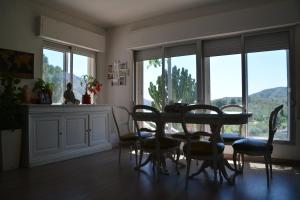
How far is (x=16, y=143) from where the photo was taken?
3551 millimetres

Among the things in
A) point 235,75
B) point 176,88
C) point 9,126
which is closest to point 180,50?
point 176,88

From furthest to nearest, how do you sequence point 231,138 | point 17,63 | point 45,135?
point 17,63, point 45,135, point 231,138


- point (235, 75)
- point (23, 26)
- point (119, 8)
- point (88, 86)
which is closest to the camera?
point (23, 26)

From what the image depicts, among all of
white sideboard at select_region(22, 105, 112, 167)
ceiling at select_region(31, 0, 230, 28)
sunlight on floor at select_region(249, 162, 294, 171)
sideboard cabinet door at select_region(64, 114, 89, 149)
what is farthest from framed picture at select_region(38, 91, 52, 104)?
sunlight on floor at select_region(249, 162, 294, 171)

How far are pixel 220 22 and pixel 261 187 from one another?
2.81 m

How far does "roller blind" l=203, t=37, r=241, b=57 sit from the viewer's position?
4234 millimetres

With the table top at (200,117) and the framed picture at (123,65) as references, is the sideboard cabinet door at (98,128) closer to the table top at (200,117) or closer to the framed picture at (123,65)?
the framed picture at (123,65)

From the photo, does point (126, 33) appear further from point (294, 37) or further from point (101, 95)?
point (294, 37)

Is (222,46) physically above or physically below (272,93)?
above

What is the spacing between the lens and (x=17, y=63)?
3938 mm

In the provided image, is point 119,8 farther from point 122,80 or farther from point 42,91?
point 42,91

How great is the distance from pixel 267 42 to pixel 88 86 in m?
3.56

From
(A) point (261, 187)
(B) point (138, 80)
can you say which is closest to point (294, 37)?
(A) point (261, 187)

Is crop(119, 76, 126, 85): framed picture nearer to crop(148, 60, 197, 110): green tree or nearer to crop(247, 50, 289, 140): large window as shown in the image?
crop(148, 60, 197, 110): green tree
